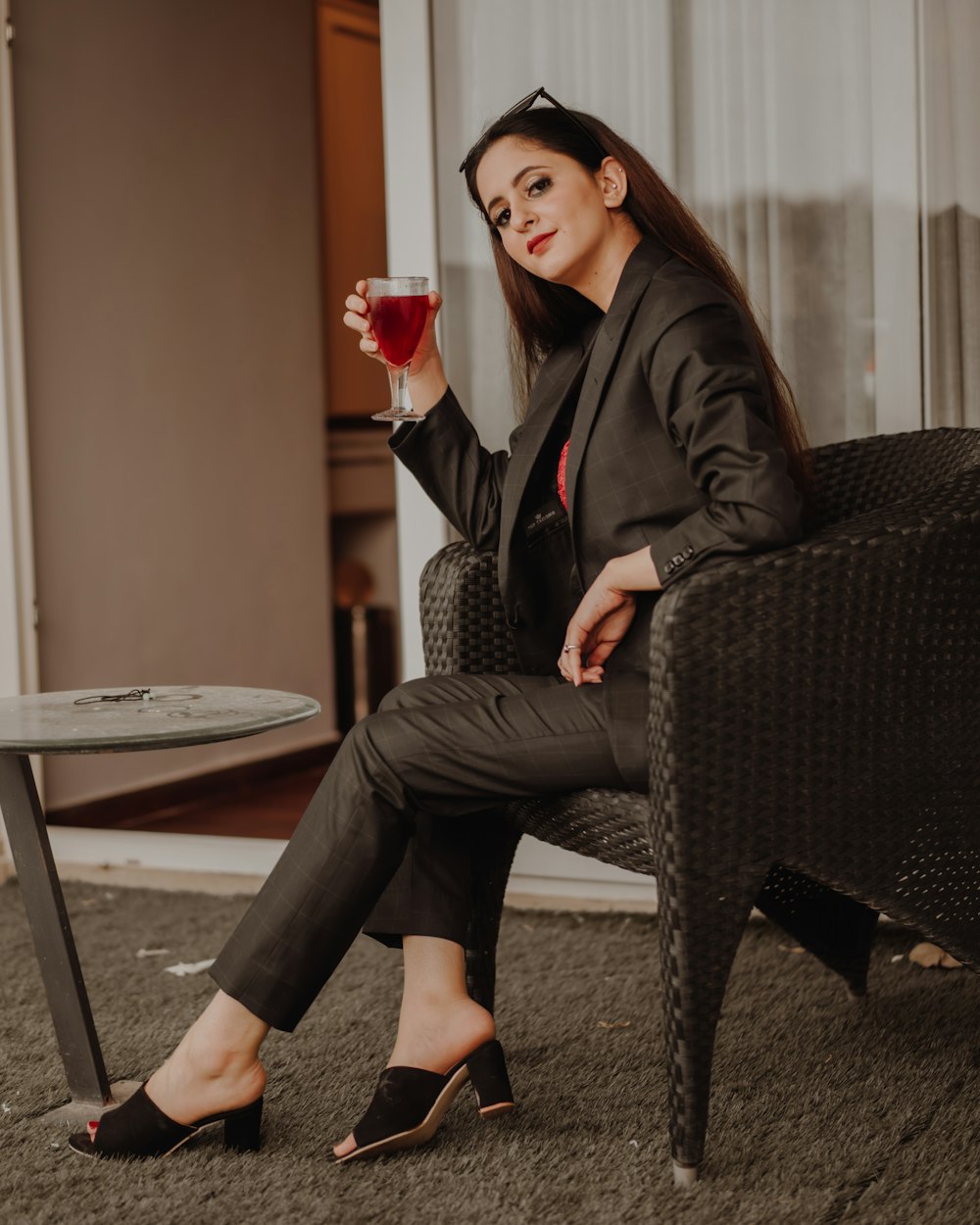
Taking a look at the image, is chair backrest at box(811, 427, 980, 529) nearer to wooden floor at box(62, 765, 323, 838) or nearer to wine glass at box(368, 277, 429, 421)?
wine glass at box(368, 277, 429, 421)

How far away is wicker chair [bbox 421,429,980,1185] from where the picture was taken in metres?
1.55

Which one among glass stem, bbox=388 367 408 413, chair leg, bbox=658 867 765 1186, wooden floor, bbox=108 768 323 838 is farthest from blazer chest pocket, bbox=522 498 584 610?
wooden floor, bbox=108 768 323 838

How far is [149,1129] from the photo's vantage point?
1.68m

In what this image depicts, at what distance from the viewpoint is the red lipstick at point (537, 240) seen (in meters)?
1.87

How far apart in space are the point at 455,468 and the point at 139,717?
64cm

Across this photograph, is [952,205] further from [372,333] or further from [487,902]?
[487,902]

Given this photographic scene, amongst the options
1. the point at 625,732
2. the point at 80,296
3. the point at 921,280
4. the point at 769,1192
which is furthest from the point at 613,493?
the point at 80,296

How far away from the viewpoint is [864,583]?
5.21 feet

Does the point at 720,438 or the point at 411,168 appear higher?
the point at 411,168

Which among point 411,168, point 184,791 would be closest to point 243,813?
point 184,791

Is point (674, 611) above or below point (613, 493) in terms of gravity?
below

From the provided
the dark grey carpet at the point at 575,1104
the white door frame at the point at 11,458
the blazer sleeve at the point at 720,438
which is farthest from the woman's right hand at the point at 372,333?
the white door frame at the point at 11,458

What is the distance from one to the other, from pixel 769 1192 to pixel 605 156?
1271 millimetres

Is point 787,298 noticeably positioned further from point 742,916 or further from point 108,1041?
point 108,1041
